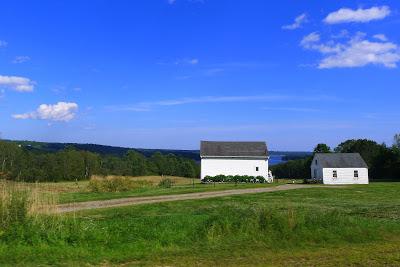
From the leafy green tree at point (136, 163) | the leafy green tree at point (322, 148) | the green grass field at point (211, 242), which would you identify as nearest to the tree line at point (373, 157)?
the leafy green tree at point (322, 148)

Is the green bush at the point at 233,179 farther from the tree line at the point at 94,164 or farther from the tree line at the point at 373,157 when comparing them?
the tree line at the point at 94,164

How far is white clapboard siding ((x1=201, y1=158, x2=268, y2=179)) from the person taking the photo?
6506 centimetres

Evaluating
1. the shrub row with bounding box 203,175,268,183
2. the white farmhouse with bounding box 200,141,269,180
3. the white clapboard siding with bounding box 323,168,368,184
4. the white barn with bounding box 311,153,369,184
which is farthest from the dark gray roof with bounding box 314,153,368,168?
the shrub row with bounding box 203,175,268,183

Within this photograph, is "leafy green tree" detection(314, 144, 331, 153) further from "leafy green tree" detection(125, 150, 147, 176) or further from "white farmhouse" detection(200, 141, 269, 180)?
"leafy green tree" detection(125, 150, 147, 176)

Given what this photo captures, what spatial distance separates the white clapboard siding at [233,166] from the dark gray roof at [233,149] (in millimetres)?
671

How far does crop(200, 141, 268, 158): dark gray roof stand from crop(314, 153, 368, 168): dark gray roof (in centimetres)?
757

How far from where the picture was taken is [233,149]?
219 feet

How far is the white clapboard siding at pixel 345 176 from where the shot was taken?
63.5 m

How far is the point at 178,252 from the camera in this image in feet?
34.3

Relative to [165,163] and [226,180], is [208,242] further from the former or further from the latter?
[165,163]

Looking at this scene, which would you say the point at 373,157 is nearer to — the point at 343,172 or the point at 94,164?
the point at 343,172

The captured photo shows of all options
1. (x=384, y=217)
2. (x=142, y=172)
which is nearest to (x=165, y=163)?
(x=142, y=172)

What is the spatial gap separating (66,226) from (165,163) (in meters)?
98.6

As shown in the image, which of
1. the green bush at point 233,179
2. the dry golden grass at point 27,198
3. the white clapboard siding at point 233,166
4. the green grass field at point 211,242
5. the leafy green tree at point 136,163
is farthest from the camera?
the leafy green tree at point 136,163
